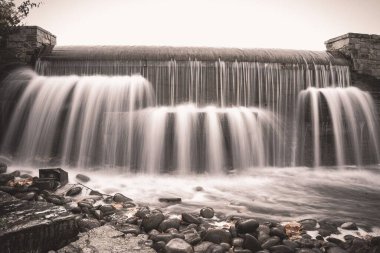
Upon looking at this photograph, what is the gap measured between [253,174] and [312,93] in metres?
4.13

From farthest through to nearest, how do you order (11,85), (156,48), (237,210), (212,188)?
1. (156,48)
2. (11,85)
3. (212,188)
4. (237,210)

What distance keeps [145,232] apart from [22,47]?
30.8 feet

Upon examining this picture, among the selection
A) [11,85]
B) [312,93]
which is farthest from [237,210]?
[11,85]

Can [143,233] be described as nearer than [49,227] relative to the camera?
No

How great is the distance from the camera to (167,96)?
9828mm

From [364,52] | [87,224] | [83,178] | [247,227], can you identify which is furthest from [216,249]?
[364,52]

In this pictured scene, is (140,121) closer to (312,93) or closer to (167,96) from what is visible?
(167,96)

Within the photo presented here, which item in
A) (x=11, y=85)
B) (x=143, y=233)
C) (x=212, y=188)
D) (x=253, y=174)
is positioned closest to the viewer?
(x=143, y=233)

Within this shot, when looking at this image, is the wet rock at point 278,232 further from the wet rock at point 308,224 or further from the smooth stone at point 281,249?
the wet rock at point 308,224

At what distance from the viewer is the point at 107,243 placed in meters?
3.03

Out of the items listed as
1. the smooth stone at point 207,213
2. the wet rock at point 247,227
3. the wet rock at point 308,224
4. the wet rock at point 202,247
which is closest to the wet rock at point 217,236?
the wet rock at point 202,247

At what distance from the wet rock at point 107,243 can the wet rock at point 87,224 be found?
0.22m

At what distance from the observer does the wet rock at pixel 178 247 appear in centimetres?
294

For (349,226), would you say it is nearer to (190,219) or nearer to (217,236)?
(217,236)
